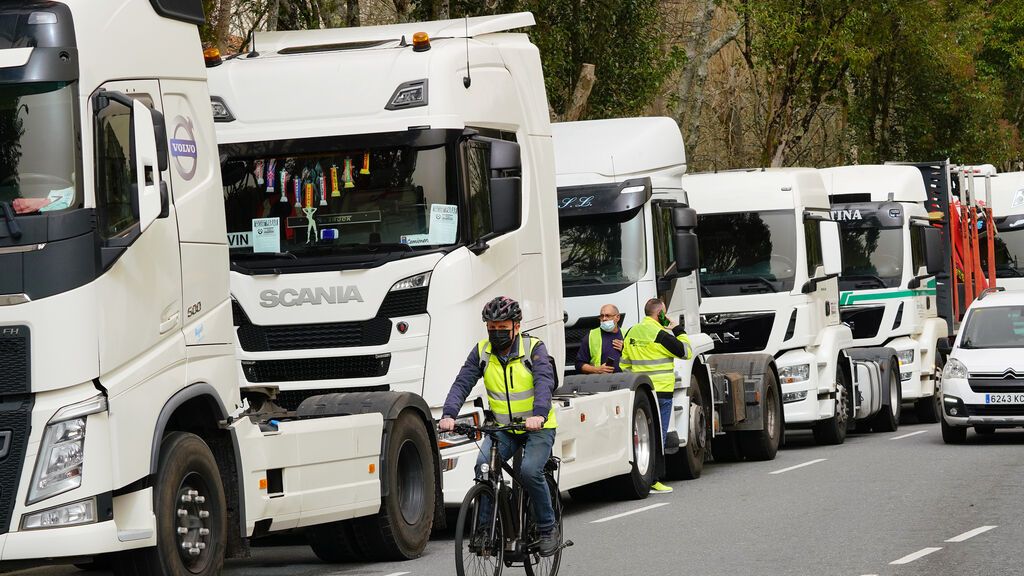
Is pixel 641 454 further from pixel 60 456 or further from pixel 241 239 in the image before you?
pixel 60 456

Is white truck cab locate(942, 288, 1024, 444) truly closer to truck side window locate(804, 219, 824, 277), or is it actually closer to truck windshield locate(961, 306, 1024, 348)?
truck windshield locate(961, 306, 1024, 348)

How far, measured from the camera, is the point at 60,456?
7496mm

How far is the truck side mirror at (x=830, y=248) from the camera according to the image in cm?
1983

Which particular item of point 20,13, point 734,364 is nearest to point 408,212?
point 20,13

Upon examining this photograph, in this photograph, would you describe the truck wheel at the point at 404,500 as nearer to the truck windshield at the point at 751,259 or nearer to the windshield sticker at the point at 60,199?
the windshield sticker at the point at 60,199

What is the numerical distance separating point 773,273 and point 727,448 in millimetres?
2139

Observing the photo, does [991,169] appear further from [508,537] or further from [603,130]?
[508,537]

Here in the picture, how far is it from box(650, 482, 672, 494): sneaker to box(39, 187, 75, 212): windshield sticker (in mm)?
8678

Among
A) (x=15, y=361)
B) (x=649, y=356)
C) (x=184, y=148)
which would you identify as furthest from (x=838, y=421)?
(x=15, y=361)

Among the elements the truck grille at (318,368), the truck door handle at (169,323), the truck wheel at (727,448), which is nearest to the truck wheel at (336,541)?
the truck grille at (318,368)

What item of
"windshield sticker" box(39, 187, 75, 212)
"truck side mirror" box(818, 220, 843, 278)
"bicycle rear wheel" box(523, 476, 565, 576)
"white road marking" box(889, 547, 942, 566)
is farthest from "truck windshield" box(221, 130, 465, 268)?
"truck side mirror" box(818, 220, 843, 278)

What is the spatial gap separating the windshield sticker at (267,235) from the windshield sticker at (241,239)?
3 centimetres

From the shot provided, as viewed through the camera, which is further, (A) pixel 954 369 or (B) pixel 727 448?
(A) pixel 954 369

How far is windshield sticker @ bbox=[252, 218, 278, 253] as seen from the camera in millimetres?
11336
